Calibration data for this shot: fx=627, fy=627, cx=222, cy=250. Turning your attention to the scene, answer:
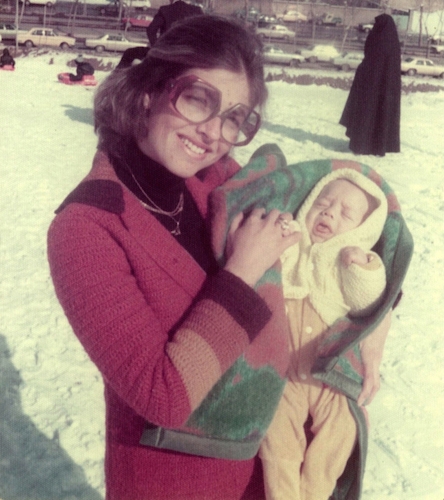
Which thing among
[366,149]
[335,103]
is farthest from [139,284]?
[335,103]

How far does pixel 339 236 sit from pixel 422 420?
1.88m

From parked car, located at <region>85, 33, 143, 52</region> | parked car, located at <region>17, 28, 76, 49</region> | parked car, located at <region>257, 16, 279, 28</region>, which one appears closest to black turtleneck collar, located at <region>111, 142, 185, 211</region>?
parked car, located at <region>85, 33, 143, 52</region>

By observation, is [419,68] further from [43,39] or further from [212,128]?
[212,128]

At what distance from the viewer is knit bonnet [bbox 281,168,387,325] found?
5.57 feet

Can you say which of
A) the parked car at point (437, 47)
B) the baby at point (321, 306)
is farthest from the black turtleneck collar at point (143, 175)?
the parked car at point (437, 47)

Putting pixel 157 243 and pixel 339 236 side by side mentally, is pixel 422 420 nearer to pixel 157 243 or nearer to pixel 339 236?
pixel 339 236

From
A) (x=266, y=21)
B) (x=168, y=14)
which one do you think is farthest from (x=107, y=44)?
(x=168, y=14)

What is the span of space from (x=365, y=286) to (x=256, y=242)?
396 millimetres

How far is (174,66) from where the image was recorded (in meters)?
1.31

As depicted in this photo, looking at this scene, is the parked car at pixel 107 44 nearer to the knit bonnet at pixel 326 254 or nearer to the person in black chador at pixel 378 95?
the person in black chador at pixel 378 95

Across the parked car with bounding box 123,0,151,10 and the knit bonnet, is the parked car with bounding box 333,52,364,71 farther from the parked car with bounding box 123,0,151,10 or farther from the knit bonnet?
the knit bonnet

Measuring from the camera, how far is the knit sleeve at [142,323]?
1.13 metres

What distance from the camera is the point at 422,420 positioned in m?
3.23

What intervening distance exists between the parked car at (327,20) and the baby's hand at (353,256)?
37.4 metres
